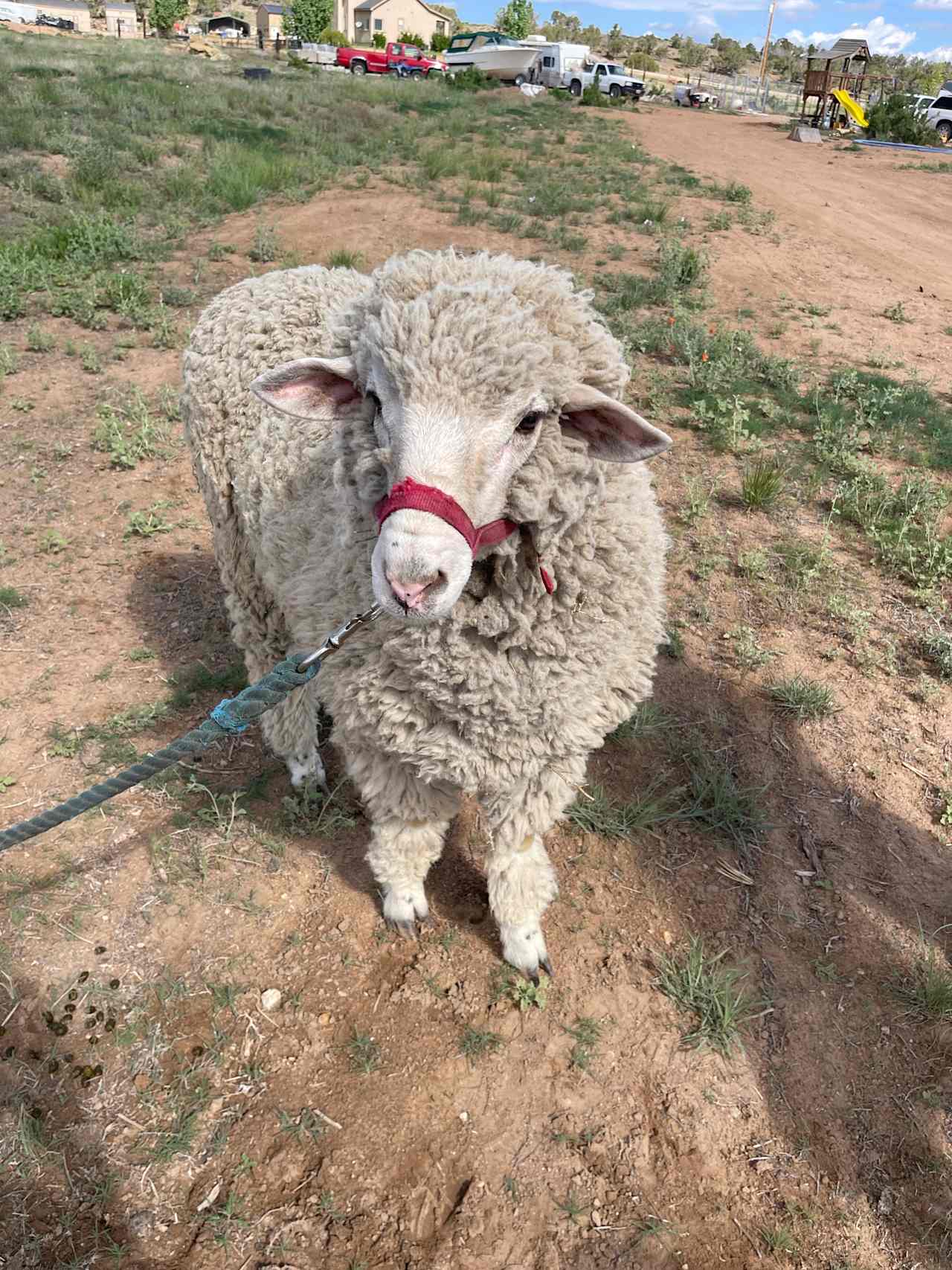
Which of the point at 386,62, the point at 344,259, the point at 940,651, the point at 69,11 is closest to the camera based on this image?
the point at 940,651

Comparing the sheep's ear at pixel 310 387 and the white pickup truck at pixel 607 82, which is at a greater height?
the white pickup truck at pixel 607 82

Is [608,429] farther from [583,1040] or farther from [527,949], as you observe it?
[583,1040]

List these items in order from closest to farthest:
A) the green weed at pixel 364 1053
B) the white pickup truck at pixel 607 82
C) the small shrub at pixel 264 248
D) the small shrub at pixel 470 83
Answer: the green weed at pixel 364 1053 < the small shrub at pixel 264 248 < the small shrub at pixel 470 83 < the white pickup truck at pixel 607 82

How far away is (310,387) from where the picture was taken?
78.4 inches

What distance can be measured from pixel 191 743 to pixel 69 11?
7747cm

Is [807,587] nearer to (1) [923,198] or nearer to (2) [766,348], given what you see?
(2) [766,348]

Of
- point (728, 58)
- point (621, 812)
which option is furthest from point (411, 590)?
point (728, 58)

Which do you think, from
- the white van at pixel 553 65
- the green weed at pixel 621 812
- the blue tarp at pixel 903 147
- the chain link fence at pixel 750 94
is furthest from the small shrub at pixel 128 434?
the white van at pixel 553 65

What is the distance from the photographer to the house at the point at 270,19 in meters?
60.0

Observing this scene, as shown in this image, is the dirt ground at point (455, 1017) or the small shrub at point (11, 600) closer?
the dirt ground at point (455, 1017)

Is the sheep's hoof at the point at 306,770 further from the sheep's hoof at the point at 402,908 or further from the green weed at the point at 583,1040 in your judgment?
the green weed at the point at 583,1040

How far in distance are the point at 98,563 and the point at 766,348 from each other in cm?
584

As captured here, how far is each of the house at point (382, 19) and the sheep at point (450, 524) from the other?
68900 mm

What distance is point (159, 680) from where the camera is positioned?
12.0 feet
